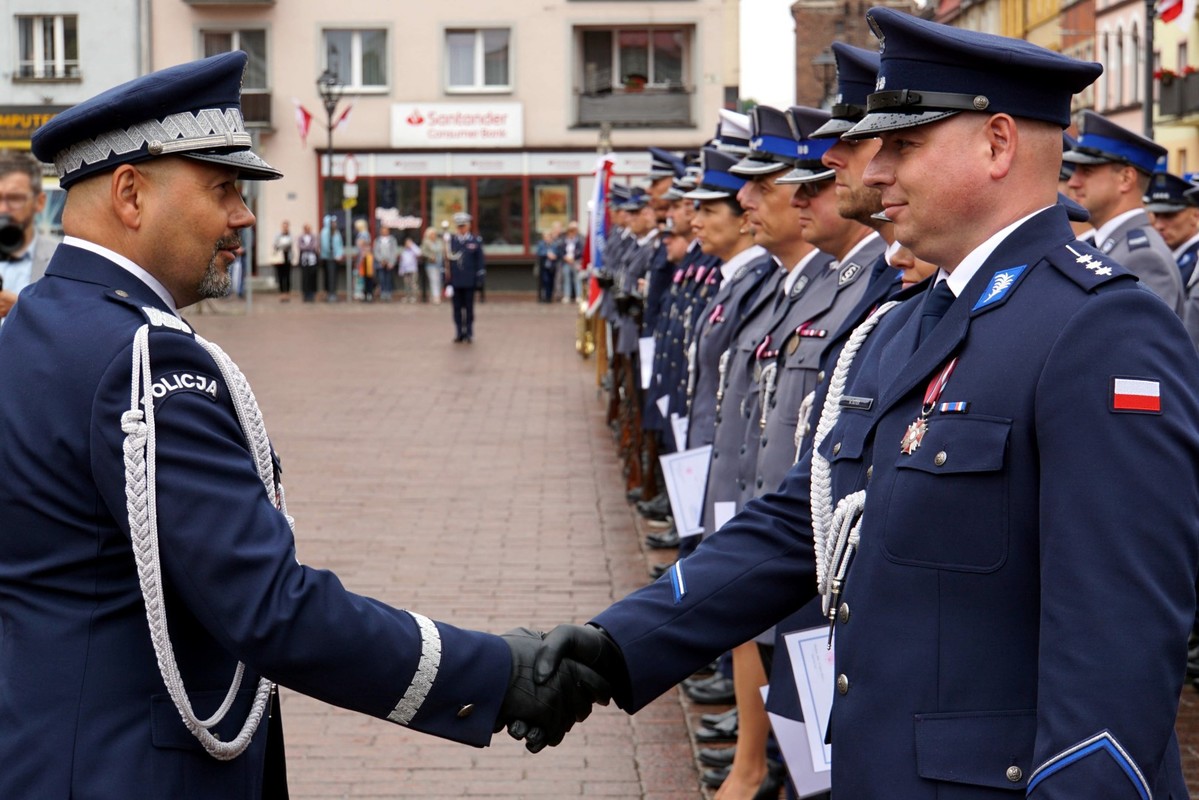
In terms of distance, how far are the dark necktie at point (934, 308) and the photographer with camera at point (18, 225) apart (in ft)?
14.5

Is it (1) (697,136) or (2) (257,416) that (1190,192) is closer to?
(2) (257,416)

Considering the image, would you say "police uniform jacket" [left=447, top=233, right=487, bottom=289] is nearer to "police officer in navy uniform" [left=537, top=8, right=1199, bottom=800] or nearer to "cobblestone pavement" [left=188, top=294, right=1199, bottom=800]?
"cobblestone pavement" [left=188, top=294, right=1199, bottom=800]

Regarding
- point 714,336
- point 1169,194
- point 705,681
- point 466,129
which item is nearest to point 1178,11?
point 1169,194

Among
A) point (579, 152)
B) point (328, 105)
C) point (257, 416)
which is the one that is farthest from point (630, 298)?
point (579, 152)

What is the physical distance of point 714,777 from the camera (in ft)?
18.7

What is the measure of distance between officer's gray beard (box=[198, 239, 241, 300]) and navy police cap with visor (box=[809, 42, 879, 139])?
1547 millimetres

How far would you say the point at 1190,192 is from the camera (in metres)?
9.75

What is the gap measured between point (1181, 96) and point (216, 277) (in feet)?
137

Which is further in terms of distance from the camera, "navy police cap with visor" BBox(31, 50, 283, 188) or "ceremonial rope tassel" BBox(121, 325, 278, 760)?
"navy police cap with visor" BBox(31, 50, 283, 188)

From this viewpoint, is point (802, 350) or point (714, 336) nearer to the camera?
point (802, 350)

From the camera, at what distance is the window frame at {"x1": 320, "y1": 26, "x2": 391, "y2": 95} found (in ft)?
147

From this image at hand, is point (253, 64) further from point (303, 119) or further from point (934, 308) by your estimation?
point (934, 308)

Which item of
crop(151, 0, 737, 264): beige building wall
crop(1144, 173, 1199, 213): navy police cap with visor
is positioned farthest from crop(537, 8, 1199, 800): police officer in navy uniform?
crop(151, 0, 737, 264): beige building wall

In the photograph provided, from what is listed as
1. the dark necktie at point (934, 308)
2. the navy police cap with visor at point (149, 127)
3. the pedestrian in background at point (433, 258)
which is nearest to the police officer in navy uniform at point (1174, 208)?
the dark necktie at point (934, 308)
